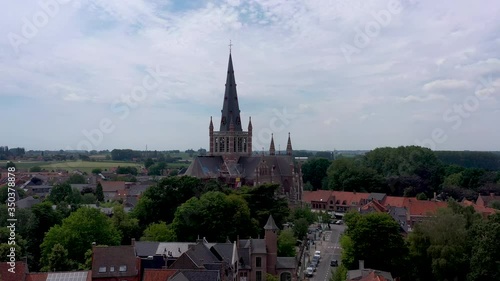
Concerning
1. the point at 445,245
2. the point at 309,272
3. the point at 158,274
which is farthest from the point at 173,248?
the point at 445,245

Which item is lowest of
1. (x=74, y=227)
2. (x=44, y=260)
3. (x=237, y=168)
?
(x=44, y=260)

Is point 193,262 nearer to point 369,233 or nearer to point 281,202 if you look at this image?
point 369,233

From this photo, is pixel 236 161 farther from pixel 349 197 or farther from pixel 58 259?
pixel 58 259

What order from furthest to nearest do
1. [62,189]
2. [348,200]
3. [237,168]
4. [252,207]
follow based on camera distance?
1. [348,200]
2. [62,189]
3. [237,168]
4. [252,207]

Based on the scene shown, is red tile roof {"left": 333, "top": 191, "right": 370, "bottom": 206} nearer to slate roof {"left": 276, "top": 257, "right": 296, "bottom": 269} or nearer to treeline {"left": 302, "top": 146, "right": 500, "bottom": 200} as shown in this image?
treeline {"left": 302, "top": 146, "right": 500, "bottom": 200}

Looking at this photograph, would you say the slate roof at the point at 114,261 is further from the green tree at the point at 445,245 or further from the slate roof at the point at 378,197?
the slate roof at the point at 378,197

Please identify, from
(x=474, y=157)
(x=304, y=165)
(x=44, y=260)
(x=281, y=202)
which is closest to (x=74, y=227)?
(x=44, y=260)

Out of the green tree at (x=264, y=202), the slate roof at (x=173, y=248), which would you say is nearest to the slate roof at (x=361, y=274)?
the slate roof at (x=173, y=248)
